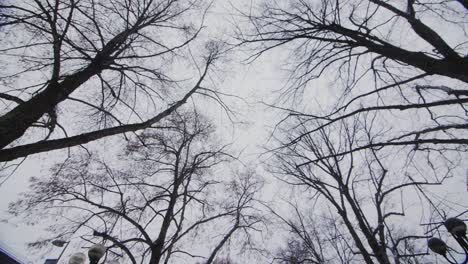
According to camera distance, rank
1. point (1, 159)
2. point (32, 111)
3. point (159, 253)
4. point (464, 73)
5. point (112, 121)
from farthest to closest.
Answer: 1. point (159, 253)
2. point (112, 121)
3. point (32, 111)
4. point (1, 159)
5. point (464, 73)

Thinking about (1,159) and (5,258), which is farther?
(5,258)

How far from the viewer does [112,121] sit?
5848mm

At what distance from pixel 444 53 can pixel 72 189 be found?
9768 mm

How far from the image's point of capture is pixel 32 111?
11.3ft

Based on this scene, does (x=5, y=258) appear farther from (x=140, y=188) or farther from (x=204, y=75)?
(x=204, y=75)

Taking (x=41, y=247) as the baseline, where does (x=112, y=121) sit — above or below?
above

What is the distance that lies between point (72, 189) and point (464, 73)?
980 centimetres

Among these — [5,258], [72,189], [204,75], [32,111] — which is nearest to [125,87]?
[204,75]

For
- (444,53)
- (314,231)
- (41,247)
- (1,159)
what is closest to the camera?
(444,53)

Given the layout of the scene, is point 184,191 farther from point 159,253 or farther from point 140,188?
point 159,253

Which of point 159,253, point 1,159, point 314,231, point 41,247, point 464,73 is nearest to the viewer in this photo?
point 464,73

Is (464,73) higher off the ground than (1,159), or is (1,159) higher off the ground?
(464,73)

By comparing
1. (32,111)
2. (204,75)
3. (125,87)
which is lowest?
(32,111)

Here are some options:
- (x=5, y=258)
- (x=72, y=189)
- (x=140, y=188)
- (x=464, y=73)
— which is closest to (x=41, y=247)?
(x=72, y=189)
